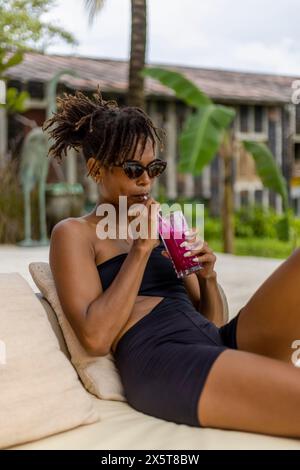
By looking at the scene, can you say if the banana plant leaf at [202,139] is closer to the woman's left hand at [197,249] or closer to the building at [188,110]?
the building at [188,110]

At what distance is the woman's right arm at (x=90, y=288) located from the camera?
2.14 metres

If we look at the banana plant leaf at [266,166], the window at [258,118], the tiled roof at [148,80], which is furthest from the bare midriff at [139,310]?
the window at [258,118]

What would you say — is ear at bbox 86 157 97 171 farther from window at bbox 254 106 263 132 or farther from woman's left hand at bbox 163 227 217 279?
window at bbox 254 106 263 132

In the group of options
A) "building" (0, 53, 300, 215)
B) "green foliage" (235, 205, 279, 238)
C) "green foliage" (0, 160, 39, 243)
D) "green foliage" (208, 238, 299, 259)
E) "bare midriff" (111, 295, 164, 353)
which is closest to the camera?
"bare midriff" (111, 295, 164, 353)

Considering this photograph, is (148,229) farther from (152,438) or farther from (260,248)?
(260,248)

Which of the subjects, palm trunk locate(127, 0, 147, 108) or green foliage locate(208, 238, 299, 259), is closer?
palm trunk locate(127, 0, 147, 108)

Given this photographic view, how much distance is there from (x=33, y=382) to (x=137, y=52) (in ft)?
28.1

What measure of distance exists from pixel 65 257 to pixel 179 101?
40.7ft

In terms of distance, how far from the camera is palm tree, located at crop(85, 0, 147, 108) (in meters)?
9.94

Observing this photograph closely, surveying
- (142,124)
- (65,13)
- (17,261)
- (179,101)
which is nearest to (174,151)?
(179,101)

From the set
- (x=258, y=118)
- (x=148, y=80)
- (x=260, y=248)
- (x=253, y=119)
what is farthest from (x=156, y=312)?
(x=258, y=118)

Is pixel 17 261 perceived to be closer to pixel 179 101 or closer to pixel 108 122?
pixel 108 122

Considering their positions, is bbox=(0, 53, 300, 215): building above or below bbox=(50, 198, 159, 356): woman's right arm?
above

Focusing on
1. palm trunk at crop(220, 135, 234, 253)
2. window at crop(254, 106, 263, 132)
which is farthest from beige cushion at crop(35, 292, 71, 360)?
window at crop(254, 106, 263, 132)
